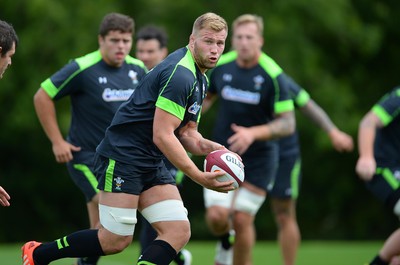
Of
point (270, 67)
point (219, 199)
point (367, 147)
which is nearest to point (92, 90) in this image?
point (219, 199)

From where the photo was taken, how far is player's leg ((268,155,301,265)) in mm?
10195

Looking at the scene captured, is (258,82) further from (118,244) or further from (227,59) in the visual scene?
(118,244)

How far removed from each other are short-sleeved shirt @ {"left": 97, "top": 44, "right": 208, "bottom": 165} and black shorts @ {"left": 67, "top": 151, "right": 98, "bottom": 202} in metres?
1.44

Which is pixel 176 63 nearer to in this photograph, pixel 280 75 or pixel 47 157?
pixel 280 75

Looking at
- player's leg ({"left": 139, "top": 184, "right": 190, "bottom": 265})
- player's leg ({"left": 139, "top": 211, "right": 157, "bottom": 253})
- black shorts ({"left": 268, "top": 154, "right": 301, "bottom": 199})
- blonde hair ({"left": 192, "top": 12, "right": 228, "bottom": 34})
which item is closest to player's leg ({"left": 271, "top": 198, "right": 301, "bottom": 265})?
black shorts ({"left": 268, "top": 154, "right": 301, "bottom": 199})

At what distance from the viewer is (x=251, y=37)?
9359mm

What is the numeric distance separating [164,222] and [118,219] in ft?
1.11

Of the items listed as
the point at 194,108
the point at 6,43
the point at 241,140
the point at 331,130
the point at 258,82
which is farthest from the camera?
the point at 331,130

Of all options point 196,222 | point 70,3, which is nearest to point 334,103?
point 196,222

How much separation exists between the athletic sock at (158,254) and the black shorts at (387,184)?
2.76 meters

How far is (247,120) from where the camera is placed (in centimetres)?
946

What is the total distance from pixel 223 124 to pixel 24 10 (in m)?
11.5

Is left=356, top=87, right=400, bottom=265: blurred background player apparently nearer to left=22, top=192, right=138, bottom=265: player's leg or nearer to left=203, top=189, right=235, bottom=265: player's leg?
left=203, top=189, right=235, bottom=265: player's leg

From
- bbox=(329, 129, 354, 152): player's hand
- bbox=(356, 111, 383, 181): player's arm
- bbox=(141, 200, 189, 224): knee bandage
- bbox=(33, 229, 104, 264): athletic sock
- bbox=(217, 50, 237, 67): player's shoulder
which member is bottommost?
bbox=(33, 229, 104, 264): athletic sock
